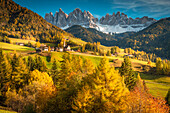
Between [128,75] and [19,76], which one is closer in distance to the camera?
[19,76]

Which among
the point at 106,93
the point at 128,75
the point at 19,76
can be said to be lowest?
the point at 19,76

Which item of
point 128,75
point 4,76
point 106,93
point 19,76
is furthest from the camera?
point 128,75

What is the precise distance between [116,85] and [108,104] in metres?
3.58

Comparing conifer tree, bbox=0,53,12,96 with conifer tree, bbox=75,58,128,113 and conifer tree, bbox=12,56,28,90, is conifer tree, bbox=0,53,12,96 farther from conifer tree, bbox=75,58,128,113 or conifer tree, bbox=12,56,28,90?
conifer tree, bbox=75,58,128,113

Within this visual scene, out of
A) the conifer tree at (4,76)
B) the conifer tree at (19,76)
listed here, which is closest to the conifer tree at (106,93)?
the conifer tree at (19,76)

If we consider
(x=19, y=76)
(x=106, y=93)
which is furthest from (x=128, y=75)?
(x=19, y=76)

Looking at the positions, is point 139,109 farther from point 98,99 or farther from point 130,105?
point 98,99

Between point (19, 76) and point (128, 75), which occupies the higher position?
point (128, 75)

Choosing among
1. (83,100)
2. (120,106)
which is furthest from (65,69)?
(120,106)

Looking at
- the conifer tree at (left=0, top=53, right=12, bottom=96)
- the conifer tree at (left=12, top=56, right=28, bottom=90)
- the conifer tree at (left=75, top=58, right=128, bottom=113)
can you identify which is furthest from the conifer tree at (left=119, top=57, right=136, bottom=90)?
the conifer tree at (left=0, top=53, right=12, bottom=96)

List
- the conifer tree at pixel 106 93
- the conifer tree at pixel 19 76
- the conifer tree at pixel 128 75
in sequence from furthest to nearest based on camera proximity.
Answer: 1. the conifer tree at pixel 128 75
2. the conifer tree at pixel 19 76
3. the conifer tree at pixel 106 93

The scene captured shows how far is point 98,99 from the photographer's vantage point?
19.2 m

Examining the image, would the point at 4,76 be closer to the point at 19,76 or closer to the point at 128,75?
the point at 19,76

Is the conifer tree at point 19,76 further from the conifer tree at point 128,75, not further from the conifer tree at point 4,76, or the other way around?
the conifer tree at point 128,75
